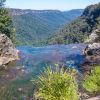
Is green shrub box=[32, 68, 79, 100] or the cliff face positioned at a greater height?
green shrub box=[32, 68, 79, 100]

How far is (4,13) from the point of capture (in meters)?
107

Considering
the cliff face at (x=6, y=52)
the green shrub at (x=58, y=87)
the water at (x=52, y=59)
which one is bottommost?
the water at (x=52, y=59)

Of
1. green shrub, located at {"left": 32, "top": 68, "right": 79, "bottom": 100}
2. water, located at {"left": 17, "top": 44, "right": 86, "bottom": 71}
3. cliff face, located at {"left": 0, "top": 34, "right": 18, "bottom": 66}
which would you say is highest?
green shrub, located at {"left": 32, "top": 68, "right": 79, "bottom": 100}

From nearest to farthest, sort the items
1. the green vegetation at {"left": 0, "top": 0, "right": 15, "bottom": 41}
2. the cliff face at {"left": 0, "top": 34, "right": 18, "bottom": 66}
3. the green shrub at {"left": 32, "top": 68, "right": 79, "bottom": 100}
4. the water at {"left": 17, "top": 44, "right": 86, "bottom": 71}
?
the green shrub at {"left": 32, "top": 68, "right": 79, "bottom": 100} → the water at {"left": 17, "top": 44, "right": 86, "bottom": 71} → the cliff face at {"left": 0, "top": 34, "right": 18, "bottom": 66} → the green vegetation at {"left": 0, "top": 0, "right": 15, "bottom": 41}

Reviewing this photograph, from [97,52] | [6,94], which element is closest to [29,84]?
[6,94]

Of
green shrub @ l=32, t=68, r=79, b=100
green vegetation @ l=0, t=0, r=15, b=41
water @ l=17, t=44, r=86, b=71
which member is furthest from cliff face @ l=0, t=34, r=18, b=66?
green shrub @ l=32, t=68, r=79, b=100

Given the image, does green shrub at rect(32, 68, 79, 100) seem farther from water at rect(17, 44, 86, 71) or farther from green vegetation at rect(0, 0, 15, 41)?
green vegetation at rect(0, 0, 15, 41)

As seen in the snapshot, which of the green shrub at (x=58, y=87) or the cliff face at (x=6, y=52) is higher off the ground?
the green shrub at (x=58, y=87)

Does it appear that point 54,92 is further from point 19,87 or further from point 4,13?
point 4,13

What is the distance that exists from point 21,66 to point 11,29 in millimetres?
43965

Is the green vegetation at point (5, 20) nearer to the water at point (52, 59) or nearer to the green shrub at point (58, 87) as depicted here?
the water at point (52, 59)

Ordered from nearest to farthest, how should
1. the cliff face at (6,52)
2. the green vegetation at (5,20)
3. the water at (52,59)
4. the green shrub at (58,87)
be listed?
the green shrub at (58,87), the water at (52,59), the cliff face at (6,52), the green vegetation at (5,20)

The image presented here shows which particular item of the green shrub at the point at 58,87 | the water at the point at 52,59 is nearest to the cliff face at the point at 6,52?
the water at the point at 52,59

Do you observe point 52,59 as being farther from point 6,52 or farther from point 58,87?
point 58,87
